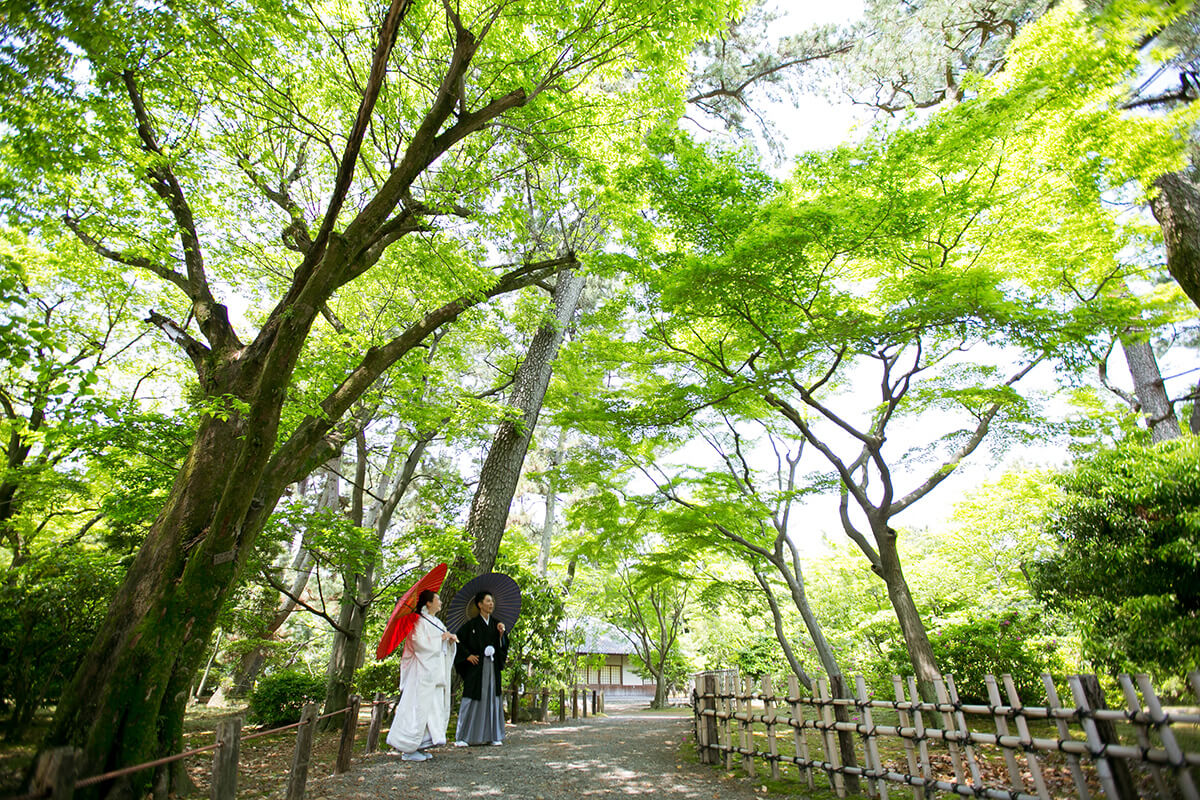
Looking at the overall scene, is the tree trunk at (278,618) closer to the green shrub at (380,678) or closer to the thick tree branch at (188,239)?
the green shrub at (380,678)

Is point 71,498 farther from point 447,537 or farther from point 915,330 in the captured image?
point 915,330

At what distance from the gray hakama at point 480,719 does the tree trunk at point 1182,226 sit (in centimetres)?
837

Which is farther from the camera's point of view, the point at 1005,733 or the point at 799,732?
the point at 799,732

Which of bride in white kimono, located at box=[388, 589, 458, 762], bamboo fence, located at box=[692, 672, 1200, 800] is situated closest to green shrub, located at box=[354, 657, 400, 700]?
bride in white kimono, located at box=[388, 589, 458, 762]

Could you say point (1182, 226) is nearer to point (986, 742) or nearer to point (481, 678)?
point (986, 742)

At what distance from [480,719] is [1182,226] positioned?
9.26m

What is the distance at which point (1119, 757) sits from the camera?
2818mm

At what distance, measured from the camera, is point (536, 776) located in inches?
191

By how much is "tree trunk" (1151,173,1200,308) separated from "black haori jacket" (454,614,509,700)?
8.18 m

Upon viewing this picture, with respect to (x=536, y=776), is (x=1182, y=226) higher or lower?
higher

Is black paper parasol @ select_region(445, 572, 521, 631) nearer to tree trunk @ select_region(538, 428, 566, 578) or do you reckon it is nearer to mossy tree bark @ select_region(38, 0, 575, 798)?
mossy tree bark @ select_region(38, 0, 575, 798)

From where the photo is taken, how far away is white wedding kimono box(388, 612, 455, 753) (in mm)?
5586

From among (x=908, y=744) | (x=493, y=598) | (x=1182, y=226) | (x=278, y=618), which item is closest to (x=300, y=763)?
(x=493, y=598)

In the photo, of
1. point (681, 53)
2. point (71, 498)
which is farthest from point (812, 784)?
point (71, 498)
